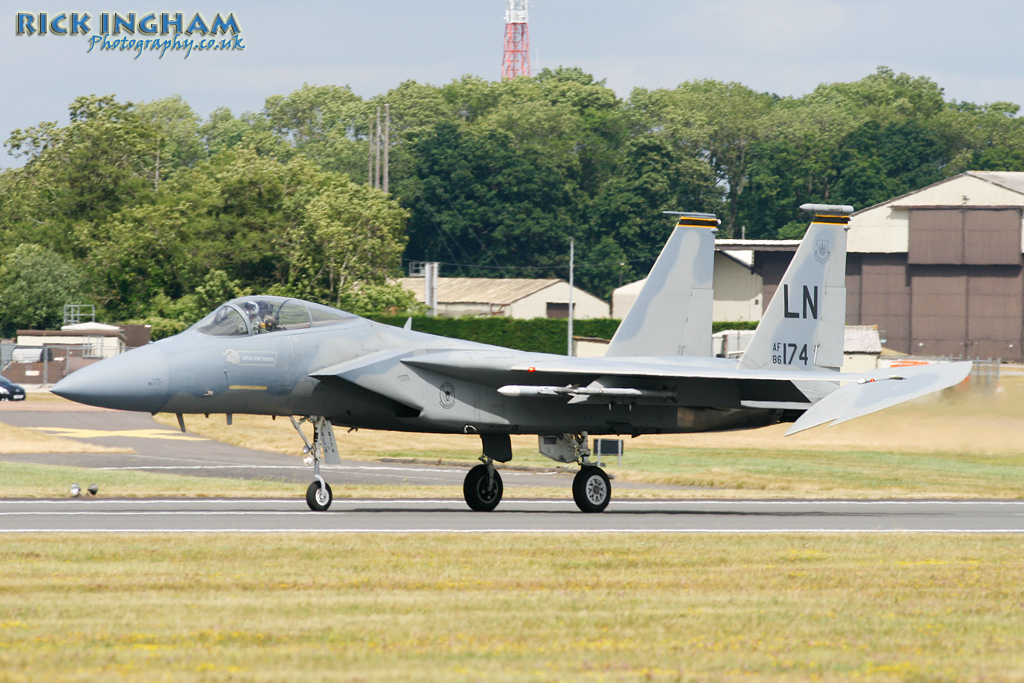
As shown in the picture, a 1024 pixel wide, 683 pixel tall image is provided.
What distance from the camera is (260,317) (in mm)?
17750

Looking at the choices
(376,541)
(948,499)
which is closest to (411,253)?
(948,499)

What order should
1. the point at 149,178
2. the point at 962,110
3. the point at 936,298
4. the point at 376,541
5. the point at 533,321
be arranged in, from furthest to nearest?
the point at 962,110 < the point at 149,178 < the point at 936,298 < the point at 533,321 < the point at 376,541

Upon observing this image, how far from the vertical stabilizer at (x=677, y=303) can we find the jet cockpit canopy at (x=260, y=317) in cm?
602

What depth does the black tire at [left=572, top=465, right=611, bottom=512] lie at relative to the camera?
63.7 ft

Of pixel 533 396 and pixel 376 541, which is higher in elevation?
pixel 533 396

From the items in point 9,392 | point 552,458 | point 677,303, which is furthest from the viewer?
point 9,392

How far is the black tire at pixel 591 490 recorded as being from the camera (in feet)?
63.7

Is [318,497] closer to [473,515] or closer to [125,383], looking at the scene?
[473,515]

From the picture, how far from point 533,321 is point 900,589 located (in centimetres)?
5673

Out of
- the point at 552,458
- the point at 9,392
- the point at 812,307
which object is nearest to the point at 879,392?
the point at 812,307

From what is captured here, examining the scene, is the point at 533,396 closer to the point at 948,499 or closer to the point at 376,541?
the point at 376,541

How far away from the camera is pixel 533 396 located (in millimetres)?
18797

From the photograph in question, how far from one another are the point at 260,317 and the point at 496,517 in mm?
4408

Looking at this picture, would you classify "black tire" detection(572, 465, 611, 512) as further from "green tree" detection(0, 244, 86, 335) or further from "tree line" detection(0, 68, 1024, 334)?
"green tree" detection(0, 244, 86, 335)
